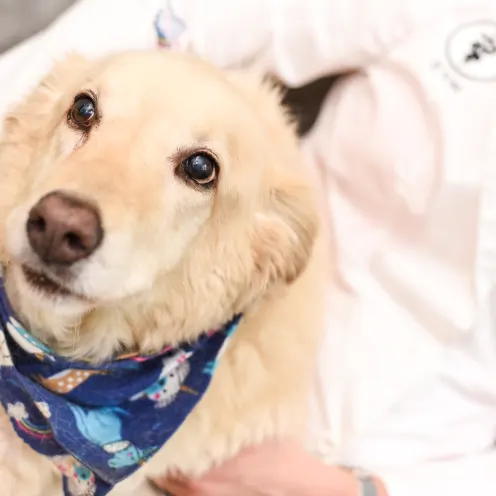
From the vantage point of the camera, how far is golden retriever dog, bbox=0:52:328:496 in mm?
803

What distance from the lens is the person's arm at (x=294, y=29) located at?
1.37m

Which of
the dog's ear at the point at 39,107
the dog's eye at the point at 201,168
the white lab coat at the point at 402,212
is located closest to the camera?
the dog's eye at the point at 201,168

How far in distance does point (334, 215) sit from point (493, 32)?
47cm

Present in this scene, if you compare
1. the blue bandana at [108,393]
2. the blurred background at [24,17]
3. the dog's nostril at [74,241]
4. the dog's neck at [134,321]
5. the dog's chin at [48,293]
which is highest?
the blurred background at [24,17]

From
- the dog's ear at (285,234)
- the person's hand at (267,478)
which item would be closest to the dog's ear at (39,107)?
the dog's ear at (285,234)

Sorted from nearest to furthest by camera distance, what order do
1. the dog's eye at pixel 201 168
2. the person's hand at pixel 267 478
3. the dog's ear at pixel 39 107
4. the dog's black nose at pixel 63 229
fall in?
the dog's black nose at pixel 63 229, the dog's eye at pixel 201 168, the dog's ear at pixel 39 107, the person's hand at pixel 267 478

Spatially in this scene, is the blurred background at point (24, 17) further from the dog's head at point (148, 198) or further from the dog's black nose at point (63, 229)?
the dog's black nose at point (63, 229)

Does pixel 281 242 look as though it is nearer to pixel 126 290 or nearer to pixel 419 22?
pixel 126 290

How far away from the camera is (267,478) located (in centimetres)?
116

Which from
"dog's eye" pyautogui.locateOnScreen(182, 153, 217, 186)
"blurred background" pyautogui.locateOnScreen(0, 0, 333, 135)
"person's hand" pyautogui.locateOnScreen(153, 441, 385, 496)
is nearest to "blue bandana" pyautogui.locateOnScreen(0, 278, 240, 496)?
"person's hand" pyautogui.locateOnScreen(153, 441, 385, 496)

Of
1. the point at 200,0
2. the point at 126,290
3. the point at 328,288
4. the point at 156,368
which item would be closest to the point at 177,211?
the point at 126,290

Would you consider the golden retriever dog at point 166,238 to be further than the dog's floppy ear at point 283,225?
No

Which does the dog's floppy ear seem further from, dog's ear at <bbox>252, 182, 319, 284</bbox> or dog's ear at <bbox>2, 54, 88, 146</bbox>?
dog's ear at <bbox>2, 54, 88, 146</bbox>

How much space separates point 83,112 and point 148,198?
0.18m
